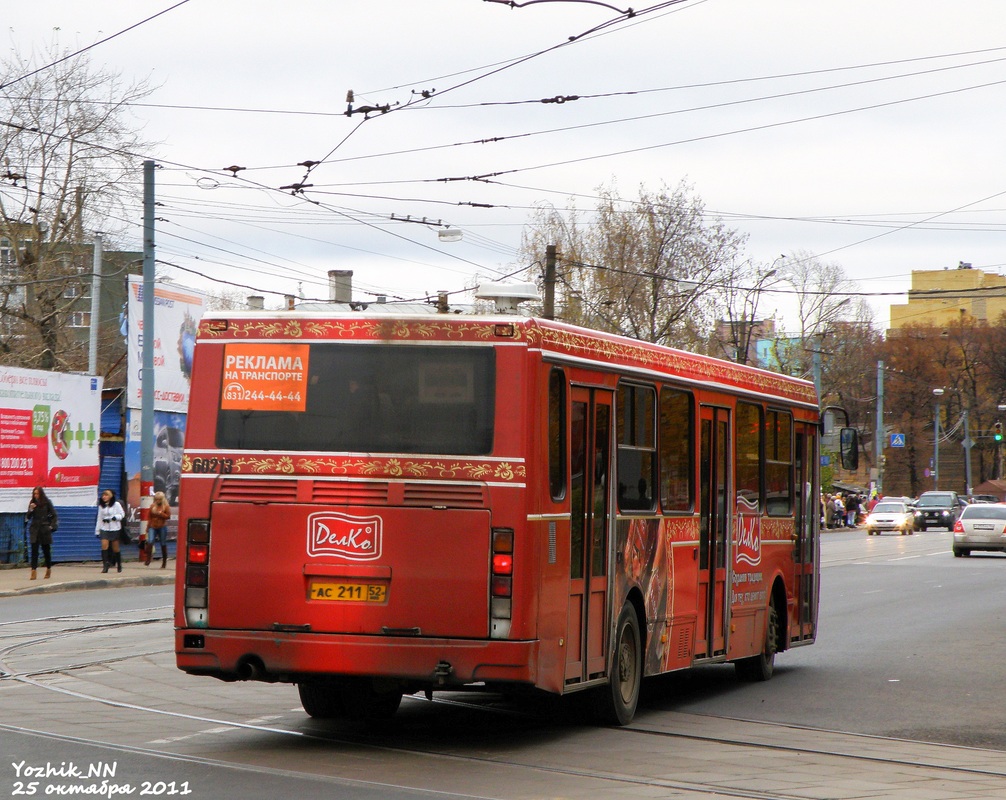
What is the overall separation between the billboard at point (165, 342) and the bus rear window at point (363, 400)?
2521 centimetres

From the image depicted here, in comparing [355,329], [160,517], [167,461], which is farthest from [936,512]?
[355,329]

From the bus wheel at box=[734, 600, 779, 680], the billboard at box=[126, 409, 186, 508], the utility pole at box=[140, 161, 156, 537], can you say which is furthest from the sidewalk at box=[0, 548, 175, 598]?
the bus wheel at box=[734, 600, 779, 680]

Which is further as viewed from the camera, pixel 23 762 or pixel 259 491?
pixel 259 491

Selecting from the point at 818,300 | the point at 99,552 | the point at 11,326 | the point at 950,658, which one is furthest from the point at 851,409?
the point at 950,658

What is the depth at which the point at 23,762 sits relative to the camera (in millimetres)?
8352

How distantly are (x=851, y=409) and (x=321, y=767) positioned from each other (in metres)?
90.2

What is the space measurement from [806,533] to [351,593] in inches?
303

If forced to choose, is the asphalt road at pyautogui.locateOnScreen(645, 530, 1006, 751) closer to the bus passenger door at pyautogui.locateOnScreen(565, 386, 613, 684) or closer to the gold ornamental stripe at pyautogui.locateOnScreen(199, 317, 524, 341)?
the bus passenger door at pyautogui.locateOnScreen(565, 386, 613, 684)

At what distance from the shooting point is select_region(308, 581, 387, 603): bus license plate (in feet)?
29.6

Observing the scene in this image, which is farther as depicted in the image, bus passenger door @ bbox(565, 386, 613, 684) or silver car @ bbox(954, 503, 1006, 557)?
silver car @ bbox(954, 503, 1006, 557)

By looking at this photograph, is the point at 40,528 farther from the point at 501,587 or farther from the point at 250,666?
the point at 501,587

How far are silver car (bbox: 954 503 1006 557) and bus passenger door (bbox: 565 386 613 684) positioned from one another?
114 feet

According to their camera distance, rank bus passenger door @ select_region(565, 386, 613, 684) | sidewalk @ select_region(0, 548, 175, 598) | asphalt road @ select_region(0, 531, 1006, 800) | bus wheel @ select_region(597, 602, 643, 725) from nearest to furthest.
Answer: asphalt road @ select_region(0, 531, 1006, 800)
bus passenger door @ select_region(565, 386, 613, 684)
bus wheel @ select_region(597, 602, 643, 725)
sidewalk @ select_region(0, 548, 175, 598)

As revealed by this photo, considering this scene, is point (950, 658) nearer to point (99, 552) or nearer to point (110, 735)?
point (110, 735)
